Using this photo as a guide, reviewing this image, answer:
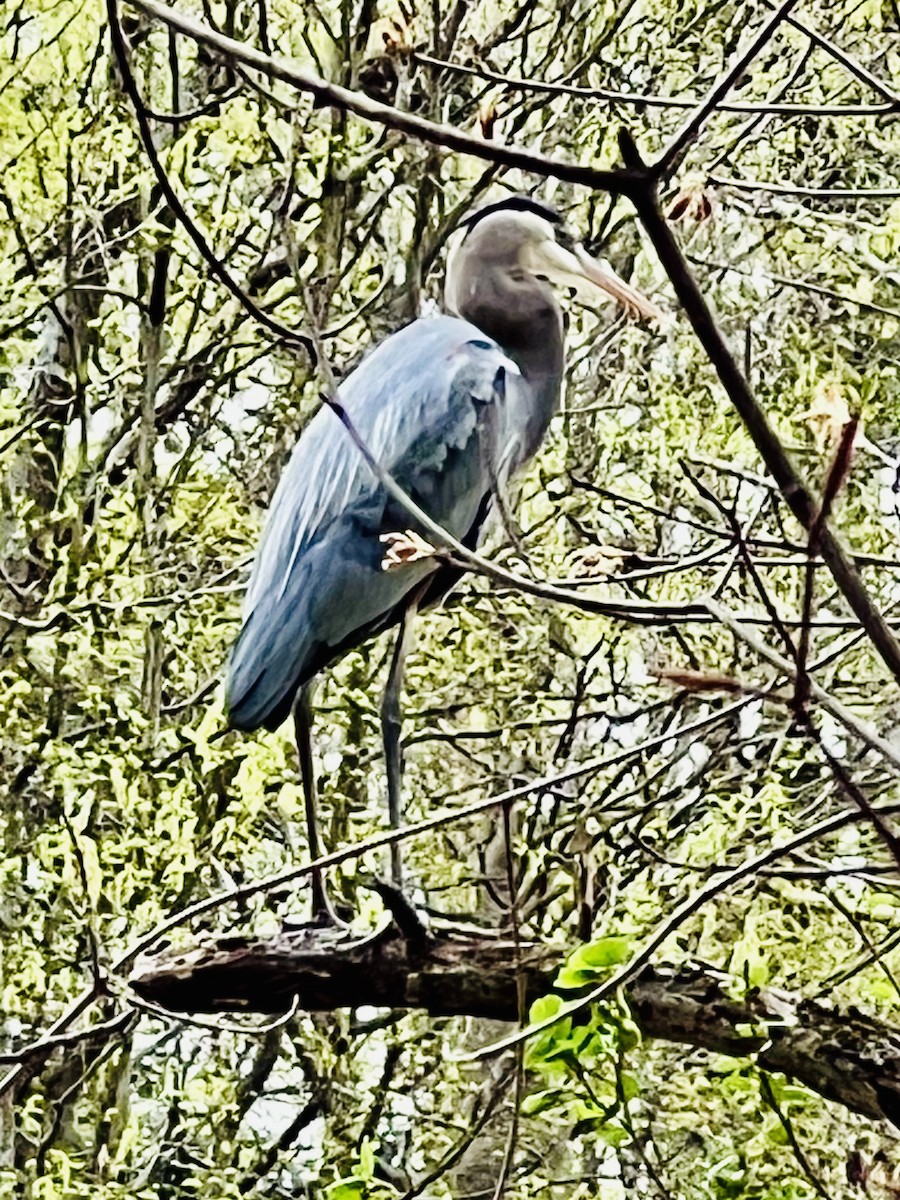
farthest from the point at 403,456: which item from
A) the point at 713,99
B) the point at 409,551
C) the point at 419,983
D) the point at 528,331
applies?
the point at 713,99

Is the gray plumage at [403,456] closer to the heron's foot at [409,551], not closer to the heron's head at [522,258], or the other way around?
the heron's head at [522,258]

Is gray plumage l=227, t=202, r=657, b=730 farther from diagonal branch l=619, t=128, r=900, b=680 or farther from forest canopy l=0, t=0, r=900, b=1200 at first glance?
diagonal branch l=619, t=128, r=900, b=680

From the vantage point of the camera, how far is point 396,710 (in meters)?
1.27

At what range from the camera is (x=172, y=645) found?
2025 millimetres

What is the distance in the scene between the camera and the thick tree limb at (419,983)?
993 millimetres

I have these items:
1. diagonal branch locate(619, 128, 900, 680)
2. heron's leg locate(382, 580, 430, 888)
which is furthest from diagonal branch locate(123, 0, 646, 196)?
heron's leg locate(382, 580, 430, 888)

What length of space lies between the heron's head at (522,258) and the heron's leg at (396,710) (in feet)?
0.78

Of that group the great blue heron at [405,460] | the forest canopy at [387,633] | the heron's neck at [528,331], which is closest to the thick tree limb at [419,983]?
the great blue heron at [405,460]

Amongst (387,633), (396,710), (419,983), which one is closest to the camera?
(419,983)

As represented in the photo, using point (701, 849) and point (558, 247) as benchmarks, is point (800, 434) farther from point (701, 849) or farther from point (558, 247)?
point (558, 247)

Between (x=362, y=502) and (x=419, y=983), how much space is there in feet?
1.06

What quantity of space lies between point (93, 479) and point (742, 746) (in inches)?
34.2

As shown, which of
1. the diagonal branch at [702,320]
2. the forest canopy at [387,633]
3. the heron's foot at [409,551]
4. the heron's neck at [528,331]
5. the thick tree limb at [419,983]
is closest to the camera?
the diagonal branch at [702,320]

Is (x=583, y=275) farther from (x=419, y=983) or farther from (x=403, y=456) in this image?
(x=419, y=983)
